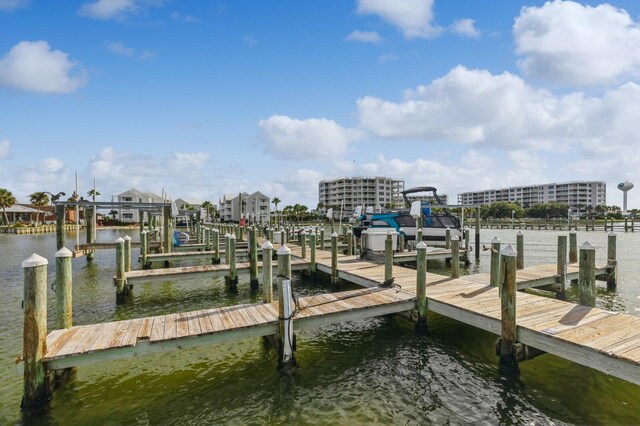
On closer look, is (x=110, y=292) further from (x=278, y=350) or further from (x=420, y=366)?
(x=420, y=366)

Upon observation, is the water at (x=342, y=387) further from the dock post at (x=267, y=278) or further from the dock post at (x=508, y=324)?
the dock post at (x=267, y=278)

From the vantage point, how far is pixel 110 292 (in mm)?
14406

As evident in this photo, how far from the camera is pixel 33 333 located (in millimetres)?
5488

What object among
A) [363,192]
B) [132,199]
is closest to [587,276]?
[132,199]

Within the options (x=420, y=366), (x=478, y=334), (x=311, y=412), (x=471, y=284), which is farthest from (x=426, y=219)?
(x=311, y=412)

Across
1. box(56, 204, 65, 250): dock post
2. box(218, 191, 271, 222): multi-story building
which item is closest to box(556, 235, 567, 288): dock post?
box(56, 204, 65, 250): dock post

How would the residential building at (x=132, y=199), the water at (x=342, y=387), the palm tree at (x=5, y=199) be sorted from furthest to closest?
the residential building at (x=132, y=199)
the palm tree at (x=5, y=199)
the water at (x=342, y=387)

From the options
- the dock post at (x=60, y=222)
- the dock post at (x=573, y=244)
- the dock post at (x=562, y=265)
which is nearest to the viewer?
the dock post at (x=562, y=265)

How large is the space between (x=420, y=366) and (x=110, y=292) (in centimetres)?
1257

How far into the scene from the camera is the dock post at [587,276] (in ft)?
26.0

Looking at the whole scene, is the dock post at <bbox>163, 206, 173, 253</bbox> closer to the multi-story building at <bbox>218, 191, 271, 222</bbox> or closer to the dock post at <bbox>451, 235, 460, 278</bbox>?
the dock post at <bbox>451, 235, 460, 278</bbox>

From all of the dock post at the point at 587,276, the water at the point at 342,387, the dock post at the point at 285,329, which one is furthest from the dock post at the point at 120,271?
the dock post at the point at 587,276

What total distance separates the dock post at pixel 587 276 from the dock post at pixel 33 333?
10.3 m

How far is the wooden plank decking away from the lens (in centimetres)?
572
